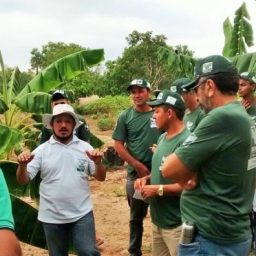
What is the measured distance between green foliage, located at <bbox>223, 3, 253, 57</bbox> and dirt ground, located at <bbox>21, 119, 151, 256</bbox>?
3.35m

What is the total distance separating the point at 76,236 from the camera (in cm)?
393

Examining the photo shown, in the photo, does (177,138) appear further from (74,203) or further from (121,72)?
(121,72)

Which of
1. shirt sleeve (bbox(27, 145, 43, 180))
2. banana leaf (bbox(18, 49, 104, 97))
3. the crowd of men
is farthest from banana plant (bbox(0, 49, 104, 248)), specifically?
the crowd of men

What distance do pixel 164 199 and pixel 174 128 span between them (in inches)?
21.5

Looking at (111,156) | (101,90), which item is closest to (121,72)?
(101,90)

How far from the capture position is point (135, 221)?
208 inches

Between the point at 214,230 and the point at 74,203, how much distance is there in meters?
1.56

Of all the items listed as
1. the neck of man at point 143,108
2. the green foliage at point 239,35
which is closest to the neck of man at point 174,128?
the neck of man at point 143,108

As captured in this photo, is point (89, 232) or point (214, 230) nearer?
point (214, 230)

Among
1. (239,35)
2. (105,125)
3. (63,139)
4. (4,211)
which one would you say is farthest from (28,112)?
(105,125)

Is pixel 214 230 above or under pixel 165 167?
under

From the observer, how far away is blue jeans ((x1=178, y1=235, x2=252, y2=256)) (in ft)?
8.79

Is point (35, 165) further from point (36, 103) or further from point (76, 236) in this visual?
point (36, 103)

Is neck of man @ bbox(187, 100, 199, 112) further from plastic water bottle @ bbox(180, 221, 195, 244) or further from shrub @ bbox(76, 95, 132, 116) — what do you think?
shrub @ bbox(76, 95, 132, 116)
